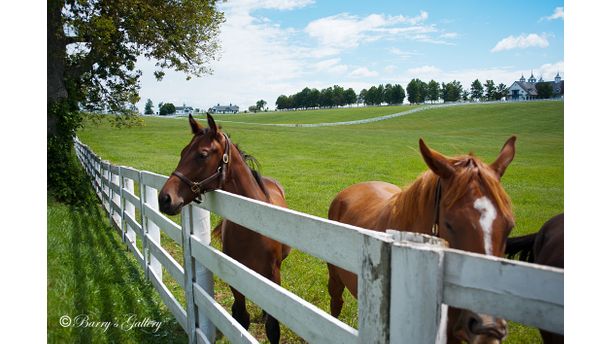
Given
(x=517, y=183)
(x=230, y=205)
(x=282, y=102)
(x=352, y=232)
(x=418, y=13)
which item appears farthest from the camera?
(x=282, y=102)

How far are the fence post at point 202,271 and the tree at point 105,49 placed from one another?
13.3 feet

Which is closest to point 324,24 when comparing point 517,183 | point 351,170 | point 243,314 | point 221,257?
point 221,257

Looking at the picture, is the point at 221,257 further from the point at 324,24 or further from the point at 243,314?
the point at 324,24

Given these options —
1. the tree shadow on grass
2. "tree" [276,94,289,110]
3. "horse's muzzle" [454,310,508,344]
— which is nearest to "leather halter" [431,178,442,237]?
"horse's muzzle" [454,310,508,344]

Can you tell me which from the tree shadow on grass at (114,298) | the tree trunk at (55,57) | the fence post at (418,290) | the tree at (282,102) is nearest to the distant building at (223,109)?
the tree at (282,102)

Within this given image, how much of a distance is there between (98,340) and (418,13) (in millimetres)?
3172

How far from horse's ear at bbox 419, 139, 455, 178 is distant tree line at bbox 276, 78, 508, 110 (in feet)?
3.12

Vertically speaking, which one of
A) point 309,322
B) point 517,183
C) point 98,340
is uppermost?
point 517,183

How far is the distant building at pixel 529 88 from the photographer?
173 centimetres

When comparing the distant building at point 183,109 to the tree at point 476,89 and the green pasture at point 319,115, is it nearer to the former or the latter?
the green pasture at point 319,115

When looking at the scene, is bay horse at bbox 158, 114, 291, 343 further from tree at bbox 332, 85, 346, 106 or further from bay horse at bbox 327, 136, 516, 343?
tree at bbox 332, 85, 346, 106

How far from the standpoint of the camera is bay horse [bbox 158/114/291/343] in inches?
116

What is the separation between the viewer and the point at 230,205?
2432mm

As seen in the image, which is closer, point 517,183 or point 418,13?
point 418,13
